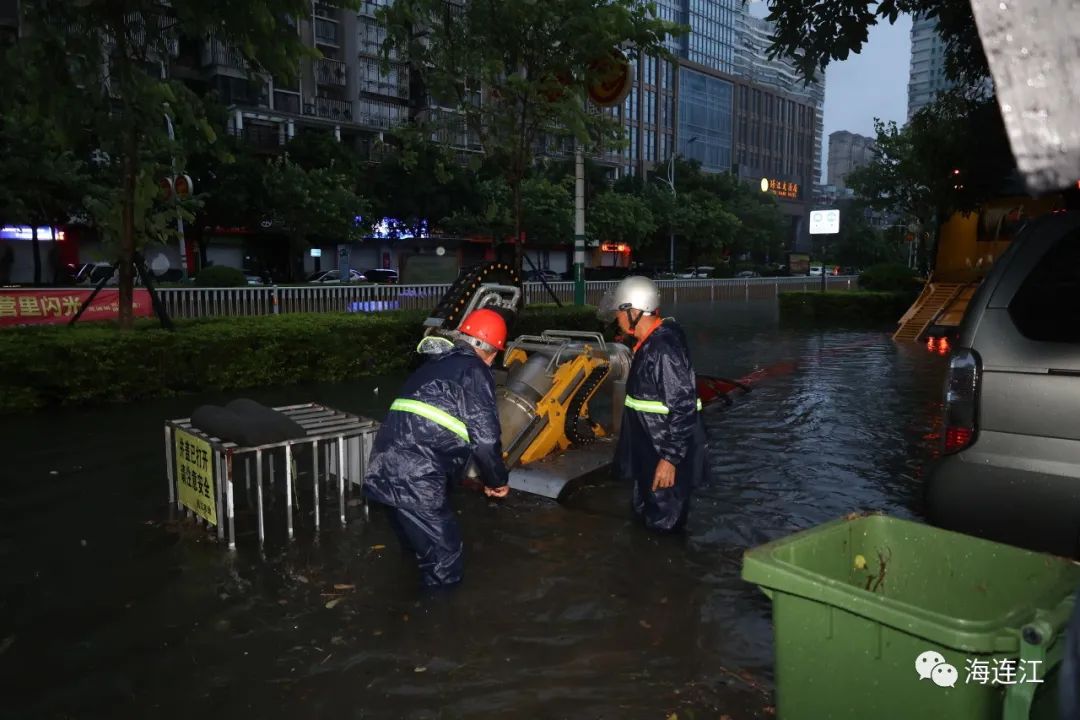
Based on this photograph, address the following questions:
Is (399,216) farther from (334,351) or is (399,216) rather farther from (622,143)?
(334,351)

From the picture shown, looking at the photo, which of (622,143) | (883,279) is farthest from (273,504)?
(883,279)

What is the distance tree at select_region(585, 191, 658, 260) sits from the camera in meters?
44.8

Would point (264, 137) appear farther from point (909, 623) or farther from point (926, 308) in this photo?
point (909, 623)

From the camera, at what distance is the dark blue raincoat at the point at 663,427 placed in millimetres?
4836

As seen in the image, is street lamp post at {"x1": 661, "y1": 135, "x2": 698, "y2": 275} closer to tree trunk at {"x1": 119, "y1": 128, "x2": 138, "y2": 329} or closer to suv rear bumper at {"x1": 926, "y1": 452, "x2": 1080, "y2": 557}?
tree trunk at {"x1": 119, "y1": 128, "x2": 138, "y2": 329}

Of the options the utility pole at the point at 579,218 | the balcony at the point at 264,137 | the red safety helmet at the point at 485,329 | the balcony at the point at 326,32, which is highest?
the balcony at the point at 326,32

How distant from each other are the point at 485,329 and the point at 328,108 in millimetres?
45599

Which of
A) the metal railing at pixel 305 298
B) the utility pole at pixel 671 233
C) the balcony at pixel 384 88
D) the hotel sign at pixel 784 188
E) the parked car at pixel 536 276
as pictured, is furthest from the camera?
the hotel sign at pixel 784 188

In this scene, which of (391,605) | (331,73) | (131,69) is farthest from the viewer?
(331,73)

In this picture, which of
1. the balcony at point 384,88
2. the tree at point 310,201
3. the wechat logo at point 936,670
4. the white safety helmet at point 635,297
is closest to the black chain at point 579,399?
the white safety helmet at point 635,297

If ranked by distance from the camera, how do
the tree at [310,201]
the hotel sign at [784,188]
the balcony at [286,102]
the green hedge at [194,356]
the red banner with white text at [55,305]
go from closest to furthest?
the green hedge at [194,356] → the red banner with white text at [55,305] → the tree at [310,201] → the balcony at [286,102] → the hotel sign at [784,188]

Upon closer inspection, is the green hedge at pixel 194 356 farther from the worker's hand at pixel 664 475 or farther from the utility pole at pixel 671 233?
the utility pole at pixel 671 233

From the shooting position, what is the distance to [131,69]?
9602 mm

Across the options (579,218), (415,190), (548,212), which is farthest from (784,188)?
(579,218)
